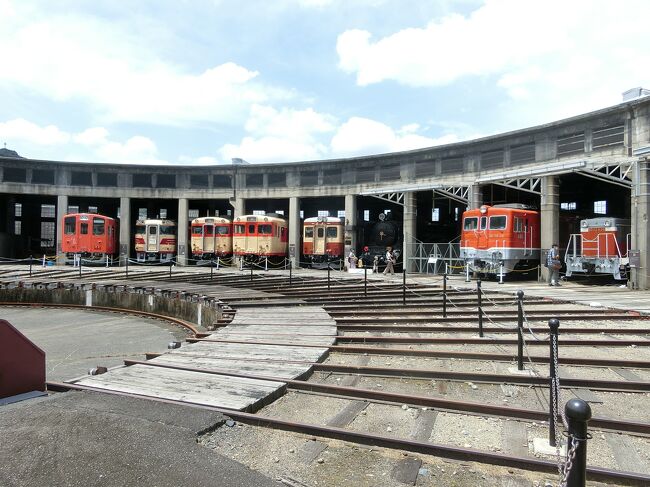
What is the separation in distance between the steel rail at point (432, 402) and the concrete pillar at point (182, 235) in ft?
98.6

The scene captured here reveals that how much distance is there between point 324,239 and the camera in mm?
31281

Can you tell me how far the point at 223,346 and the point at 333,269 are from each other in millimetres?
22085

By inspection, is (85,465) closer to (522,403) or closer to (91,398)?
(91,398)

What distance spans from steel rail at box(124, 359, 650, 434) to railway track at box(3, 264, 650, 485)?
12 mm

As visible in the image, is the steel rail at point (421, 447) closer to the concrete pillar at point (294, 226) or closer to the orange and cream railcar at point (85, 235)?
the concrete pillar at point (294, 226)

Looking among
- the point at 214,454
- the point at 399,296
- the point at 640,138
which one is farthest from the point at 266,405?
the point at 640,138

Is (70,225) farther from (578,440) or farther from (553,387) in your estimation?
(578,440)

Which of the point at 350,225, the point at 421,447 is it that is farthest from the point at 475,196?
the point at 421,447

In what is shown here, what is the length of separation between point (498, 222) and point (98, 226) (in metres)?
27.9

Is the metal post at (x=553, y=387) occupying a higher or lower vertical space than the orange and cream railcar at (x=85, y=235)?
lower

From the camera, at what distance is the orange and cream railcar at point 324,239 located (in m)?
31.1

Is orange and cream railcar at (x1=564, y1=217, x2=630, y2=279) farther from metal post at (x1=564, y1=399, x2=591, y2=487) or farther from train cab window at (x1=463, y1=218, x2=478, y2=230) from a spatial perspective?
metal post at (x1=564, y1=399, x2=591, y2=487)

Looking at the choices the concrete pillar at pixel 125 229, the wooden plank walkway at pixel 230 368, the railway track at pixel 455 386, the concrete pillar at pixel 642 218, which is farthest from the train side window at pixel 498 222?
the concrete pillar at pixel 125 229

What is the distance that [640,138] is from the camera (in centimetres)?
1783
